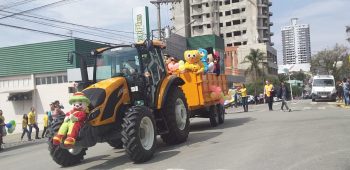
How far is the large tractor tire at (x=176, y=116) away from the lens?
1230 cm

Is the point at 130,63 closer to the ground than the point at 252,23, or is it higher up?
closer to the ground

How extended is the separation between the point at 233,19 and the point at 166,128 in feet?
370

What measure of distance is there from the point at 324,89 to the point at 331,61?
4923cm

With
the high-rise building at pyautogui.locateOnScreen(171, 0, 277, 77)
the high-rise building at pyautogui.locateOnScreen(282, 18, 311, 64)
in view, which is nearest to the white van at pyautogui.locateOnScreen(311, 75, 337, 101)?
the high-rise building at pyautogui.locateOnScreen(171, 0, 277, 77)

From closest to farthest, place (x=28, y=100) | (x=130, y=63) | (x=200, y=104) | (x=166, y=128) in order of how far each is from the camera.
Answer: (x=130, y=63), (x=166, y=128), (x=200, y=104), (x=28, y=100)

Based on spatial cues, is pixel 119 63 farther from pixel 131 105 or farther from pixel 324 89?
pixel 324 89

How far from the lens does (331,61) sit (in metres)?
85.9

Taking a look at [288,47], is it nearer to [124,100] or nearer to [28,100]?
[28,100]

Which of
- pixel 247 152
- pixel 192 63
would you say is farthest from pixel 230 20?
pixel 247 152

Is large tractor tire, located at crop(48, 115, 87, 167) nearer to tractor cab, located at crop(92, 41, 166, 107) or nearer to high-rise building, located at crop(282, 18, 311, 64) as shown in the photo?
tractor cab, located at crop(92, 41, 166, 107)

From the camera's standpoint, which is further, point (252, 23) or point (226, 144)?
point (252, 23)

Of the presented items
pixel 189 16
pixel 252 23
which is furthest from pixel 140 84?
pixel 189 16

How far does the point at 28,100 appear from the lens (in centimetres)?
4566

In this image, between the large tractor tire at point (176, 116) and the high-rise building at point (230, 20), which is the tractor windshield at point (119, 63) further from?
the high-rise building at point (230, 20)
